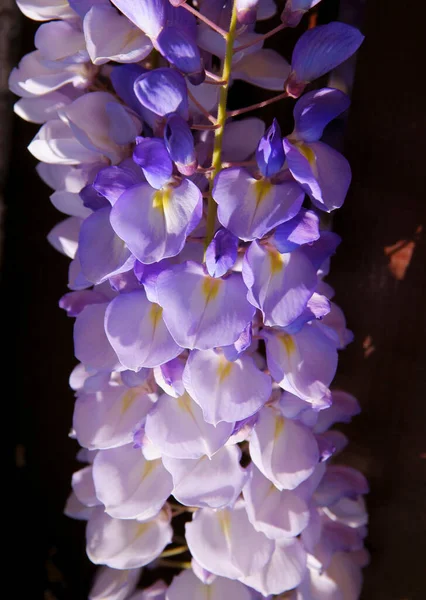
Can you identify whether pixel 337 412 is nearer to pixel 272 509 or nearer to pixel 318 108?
pixel 272 509

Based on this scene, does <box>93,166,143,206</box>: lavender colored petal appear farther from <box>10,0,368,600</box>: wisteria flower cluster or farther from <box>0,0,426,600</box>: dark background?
<box>0,0,426,600</box>: dark background

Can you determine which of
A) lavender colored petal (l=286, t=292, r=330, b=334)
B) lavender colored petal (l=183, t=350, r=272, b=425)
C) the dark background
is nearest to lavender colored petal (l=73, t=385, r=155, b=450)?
lavender colored petal (l=183, t=350, r=272, b=425)

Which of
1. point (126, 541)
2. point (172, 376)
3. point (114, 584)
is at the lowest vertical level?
point (114, 584)

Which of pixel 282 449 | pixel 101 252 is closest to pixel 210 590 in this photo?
pixel 282 449

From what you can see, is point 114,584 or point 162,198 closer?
point 162,198

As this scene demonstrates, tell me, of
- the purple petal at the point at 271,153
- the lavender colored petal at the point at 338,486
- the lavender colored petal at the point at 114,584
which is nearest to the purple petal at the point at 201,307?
the purple petal at the point at 271,153

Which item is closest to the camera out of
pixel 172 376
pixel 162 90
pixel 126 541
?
pixel 162 90

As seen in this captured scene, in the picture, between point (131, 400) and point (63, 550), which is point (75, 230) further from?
point (63, 550)
